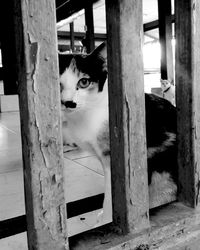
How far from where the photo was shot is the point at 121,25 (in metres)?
0.72

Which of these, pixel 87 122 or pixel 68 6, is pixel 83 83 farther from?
pixel 68 6

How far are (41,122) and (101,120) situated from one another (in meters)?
0.66

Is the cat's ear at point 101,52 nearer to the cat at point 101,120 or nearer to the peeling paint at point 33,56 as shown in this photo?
the cat at point 101,120

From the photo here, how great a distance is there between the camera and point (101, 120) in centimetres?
130

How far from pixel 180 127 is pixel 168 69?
330 centimetres

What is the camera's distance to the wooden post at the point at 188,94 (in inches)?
33.9

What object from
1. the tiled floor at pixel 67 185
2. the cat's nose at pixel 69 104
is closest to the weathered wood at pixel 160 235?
the tiled floor at pixel 67 185

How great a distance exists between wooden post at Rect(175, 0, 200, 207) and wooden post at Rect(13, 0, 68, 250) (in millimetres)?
416

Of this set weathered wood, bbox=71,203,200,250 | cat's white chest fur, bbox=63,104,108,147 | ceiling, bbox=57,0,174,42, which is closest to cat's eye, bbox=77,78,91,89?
cat's white chest fur, bbox=63,104,108,147

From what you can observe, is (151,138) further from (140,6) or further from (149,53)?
(149,53)

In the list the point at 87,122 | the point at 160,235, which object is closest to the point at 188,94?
the point at 160,235

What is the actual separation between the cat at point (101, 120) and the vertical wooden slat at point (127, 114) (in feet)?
1.31

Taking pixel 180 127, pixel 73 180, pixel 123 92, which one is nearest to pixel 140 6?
pixel 123 92

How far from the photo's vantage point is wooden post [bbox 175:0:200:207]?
86cm
